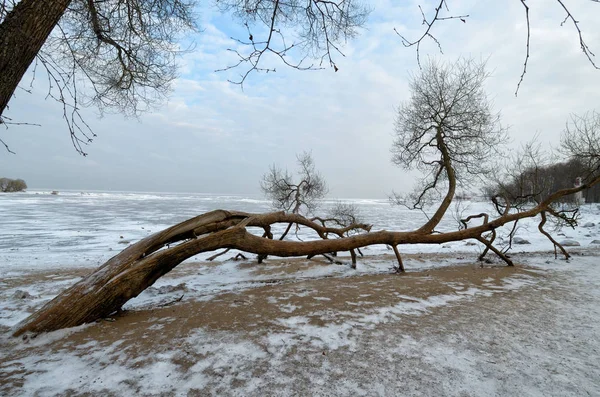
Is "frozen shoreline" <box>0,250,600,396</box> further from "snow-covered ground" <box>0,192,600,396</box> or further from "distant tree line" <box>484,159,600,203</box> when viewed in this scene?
"distant tree line" <box>484,159,600,203</box>

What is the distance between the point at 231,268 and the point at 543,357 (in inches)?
224

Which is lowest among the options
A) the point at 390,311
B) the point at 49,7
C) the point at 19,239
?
the point at 19,239

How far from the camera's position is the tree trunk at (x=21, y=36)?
2061 millimetres

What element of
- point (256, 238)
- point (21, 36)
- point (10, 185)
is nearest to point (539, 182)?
point (256, 238)

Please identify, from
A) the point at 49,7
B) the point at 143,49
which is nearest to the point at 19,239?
the point at 143,49

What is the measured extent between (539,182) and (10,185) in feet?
290

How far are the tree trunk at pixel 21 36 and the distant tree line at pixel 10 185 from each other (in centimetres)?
8299

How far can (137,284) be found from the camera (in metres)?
3.51

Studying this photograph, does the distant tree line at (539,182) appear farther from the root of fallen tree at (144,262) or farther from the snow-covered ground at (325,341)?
the root of fallen tree at (144,262)

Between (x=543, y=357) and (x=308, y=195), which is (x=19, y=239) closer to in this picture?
(x=308, y=195)

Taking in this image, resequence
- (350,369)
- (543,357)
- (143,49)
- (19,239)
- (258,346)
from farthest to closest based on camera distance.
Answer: (19,239) < (143,49) < (258,346) < (543,357) < (350,369)

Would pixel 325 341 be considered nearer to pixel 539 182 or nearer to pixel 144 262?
pixel 144 262

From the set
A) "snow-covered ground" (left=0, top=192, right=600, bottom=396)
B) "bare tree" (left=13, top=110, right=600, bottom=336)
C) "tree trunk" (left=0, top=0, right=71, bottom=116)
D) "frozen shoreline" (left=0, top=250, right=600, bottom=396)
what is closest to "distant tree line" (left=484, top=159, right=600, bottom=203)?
"snow-covered ground" (left=0, top=192, right=600, bottom=396)

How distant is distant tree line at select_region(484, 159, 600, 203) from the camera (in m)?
10.1
